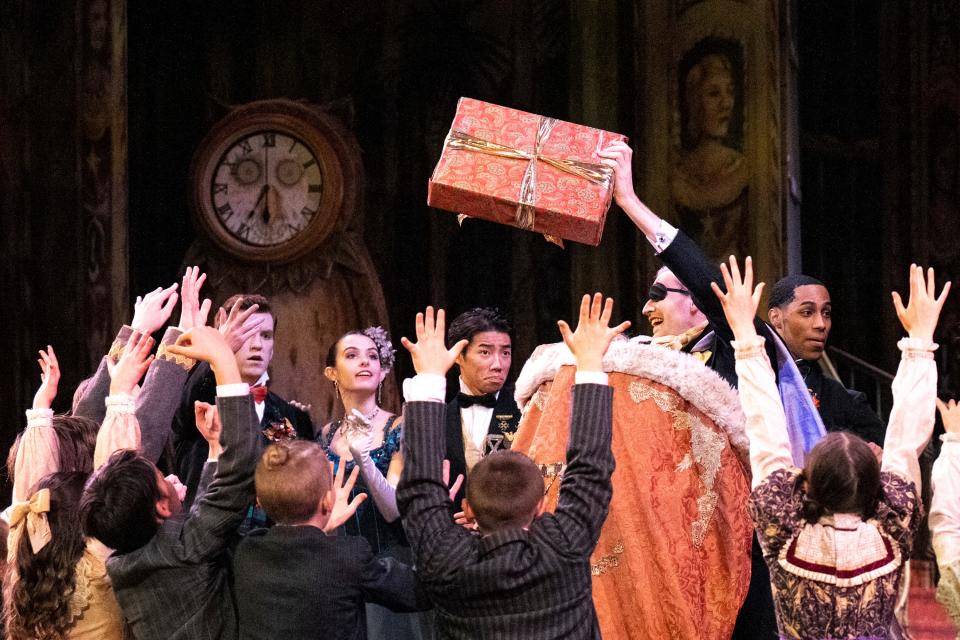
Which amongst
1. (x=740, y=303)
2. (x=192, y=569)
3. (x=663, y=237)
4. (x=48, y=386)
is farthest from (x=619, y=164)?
(x=48, y=386)

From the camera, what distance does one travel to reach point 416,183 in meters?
7.47

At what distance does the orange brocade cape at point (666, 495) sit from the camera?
3.02 metres

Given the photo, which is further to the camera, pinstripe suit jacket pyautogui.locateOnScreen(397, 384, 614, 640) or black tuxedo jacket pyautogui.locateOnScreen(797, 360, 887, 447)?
black tuxedo jacket pyautogui.locateOnScreen(797, 360, 887, 447)

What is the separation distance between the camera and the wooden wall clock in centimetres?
739

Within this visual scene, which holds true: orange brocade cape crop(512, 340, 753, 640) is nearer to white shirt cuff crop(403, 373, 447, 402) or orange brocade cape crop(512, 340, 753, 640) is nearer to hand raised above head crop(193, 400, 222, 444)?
white shirt cuff crop(403, 373, 447, 402)

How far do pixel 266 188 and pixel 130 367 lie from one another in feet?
14.0

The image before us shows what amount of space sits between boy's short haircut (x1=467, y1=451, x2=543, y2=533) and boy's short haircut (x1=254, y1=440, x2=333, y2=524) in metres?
0.34

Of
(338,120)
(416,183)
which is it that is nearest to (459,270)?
(416,183)

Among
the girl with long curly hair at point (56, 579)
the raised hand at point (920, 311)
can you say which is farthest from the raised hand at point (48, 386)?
the raised hand at point (920, 311)

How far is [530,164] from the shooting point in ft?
10.6

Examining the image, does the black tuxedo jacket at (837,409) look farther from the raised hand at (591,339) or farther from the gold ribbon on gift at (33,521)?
the gold ribbon on gift at (33,521)

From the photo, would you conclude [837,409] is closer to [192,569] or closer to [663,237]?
[663,237]

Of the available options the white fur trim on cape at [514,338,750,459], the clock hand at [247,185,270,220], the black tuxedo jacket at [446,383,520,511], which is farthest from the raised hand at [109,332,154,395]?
the clock hand at [247,185,270,220]

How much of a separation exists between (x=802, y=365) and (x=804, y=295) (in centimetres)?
21
